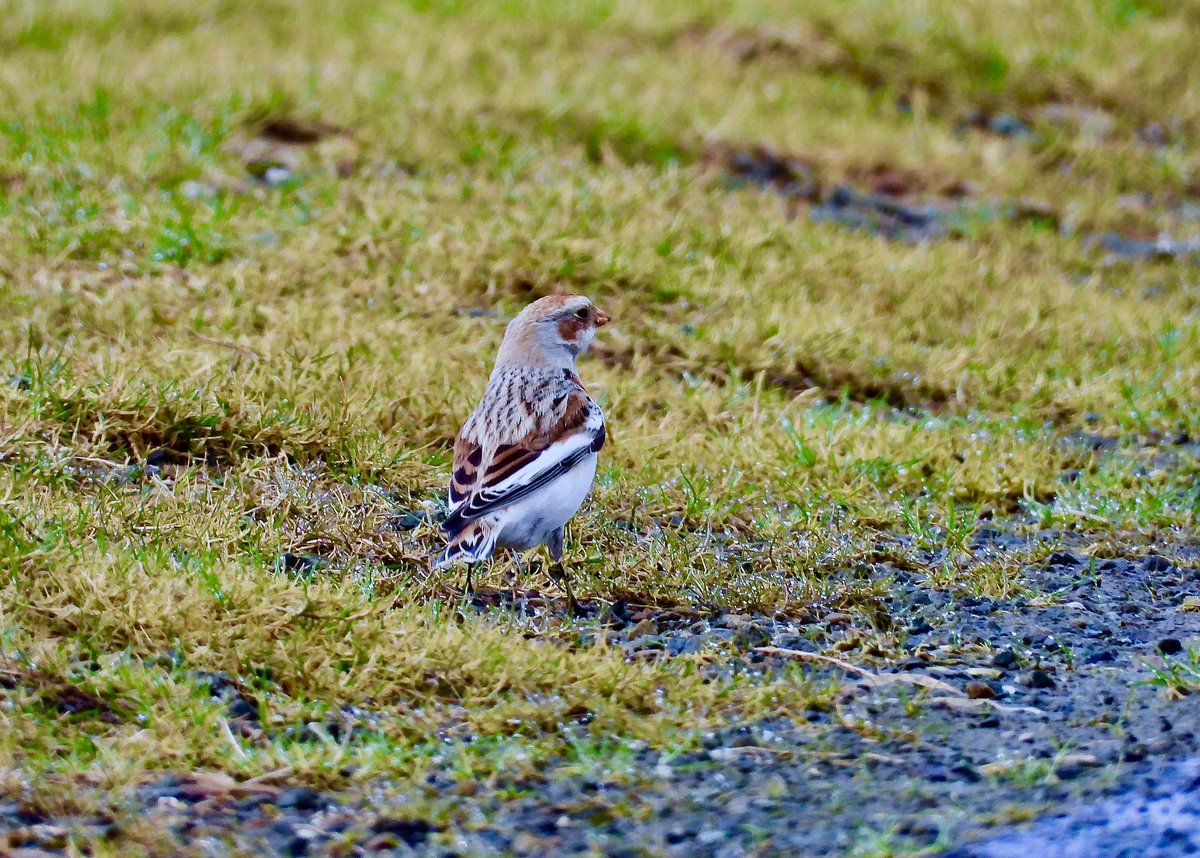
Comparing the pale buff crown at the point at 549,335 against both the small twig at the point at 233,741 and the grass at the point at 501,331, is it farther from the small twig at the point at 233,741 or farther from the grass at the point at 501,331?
the small twig at the point at 233,741

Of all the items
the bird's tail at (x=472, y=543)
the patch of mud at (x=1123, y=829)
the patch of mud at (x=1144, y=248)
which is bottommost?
the patch of mud at (x=1123, y=829)

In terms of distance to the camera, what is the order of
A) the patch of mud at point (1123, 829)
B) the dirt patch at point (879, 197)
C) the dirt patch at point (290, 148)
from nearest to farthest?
1. the patch of mud at point (1123, 829)
2. the dirt patch at point (290, 148)
3. the dirt patch at point (879, 197)

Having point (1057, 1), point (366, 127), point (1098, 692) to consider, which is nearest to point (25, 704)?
point (1098, 692)

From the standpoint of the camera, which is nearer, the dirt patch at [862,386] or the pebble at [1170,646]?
the pebble at [1170,646]

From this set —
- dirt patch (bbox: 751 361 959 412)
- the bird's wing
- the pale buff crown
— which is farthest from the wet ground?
dirt patch (bbox: 751 361 959 412)

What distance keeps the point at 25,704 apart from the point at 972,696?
2553mm

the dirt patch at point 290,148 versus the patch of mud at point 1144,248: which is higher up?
the dirt patch at point 290,148

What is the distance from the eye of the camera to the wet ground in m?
3.77

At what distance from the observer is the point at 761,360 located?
24.5ft

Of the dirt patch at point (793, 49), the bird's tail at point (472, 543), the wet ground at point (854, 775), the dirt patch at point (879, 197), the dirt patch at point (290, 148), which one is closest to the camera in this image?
the wet ground at point (854, 775)

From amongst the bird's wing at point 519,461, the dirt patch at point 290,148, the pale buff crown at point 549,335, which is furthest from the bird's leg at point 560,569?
the dirt patch at point 290,148

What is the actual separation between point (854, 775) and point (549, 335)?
7.93 feet

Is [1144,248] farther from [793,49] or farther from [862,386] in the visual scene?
[862,386]

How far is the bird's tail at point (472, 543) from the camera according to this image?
4.95 meters
